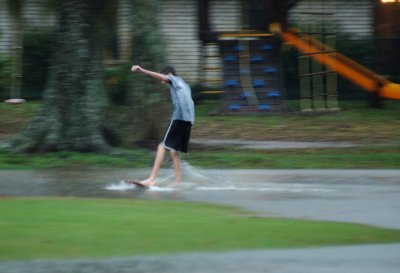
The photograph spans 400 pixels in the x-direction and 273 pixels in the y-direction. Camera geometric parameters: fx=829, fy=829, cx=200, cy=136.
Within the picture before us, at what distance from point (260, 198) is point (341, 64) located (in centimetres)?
1280

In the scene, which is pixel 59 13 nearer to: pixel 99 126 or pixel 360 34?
pixel 99 126

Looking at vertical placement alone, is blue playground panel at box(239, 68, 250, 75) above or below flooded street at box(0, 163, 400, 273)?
above

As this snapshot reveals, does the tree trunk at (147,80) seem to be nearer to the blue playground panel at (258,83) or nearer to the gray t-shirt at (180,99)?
the gray t-shirt at (180,99)

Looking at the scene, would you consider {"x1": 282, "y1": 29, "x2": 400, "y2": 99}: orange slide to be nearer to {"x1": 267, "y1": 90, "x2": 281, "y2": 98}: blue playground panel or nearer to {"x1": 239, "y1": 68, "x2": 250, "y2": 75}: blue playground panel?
{"x1": 267, "y1": 90, "x2": 281, "y2": 98}: blue playground panel

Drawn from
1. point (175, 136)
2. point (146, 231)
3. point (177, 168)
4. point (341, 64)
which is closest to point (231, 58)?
point (341, 64)

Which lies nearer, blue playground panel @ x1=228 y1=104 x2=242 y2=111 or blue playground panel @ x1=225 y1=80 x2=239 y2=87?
blue playground panel @ x1=228 y1=104 x2=242 y2=111

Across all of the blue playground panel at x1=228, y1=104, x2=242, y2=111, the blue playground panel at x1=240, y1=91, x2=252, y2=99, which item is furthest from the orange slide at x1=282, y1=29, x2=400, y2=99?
the blue playground panel at x1=228, y1=104, x2=242, y2=111

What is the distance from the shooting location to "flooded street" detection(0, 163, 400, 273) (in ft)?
23.5

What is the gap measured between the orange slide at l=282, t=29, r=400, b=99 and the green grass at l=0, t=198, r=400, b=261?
13.5m

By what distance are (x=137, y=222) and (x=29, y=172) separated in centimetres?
491

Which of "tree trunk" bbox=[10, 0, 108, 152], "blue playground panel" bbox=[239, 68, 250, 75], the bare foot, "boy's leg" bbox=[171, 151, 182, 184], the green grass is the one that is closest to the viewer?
the green grass

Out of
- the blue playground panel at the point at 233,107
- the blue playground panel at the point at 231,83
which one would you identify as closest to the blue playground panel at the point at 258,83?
the blue playground panel at the point at 231,83

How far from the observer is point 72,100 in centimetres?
1465

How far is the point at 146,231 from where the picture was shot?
8.36 m
